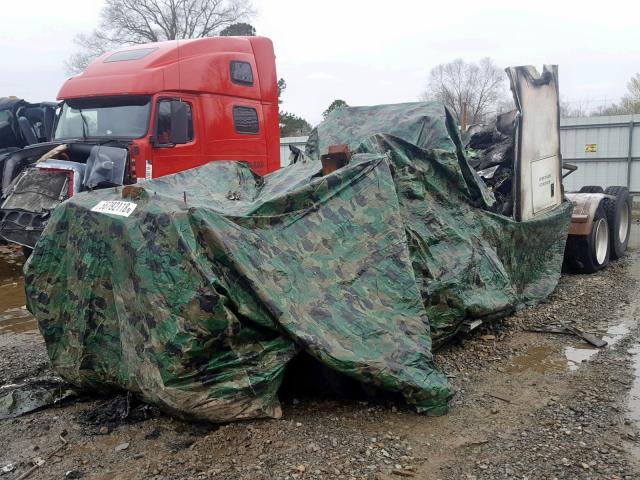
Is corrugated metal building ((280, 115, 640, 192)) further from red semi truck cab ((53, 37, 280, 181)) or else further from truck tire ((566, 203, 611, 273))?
→ red semi truck cab ((53, 37, 280, 181))

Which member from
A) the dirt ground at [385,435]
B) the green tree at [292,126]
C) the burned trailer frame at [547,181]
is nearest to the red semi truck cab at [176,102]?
the burned trailer frame at [547,181]

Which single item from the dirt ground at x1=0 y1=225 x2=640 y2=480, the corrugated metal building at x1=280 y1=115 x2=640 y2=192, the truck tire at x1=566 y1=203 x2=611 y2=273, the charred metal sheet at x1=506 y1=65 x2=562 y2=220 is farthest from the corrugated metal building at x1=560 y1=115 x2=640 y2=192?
the dirt ground at x1=0 y1=225 x2=640 y2=480

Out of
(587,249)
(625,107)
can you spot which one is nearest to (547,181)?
(587,249)

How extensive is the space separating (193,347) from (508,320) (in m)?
3.46

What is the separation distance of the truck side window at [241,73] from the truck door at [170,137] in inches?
35.5

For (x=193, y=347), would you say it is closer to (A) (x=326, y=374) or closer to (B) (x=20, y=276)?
(A) (x=326, y=374)

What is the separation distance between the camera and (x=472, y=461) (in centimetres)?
311

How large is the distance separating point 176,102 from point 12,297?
328 centimetres

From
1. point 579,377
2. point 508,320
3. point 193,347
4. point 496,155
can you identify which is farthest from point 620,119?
point 193,347

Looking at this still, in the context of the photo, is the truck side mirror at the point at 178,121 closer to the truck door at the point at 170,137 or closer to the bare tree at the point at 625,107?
the truck door at the point at 170,137

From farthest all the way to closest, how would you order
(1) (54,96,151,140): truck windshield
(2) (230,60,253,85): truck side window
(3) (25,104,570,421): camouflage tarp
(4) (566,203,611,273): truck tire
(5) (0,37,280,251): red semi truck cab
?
(2) (230,60,253,85): truck side window < (1) (54,96,151,140): truck windshield < (5) (0,37,280,251): red semi truck cab < (4) (566,203,611,273): truck tire < (3) (25,104,570,421): camouflage tarp

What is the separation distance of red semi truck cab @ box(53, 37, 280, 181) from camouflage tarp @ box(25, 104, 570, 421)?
12.3 ft

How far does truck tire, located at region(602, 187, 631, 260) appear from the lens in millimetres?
8258

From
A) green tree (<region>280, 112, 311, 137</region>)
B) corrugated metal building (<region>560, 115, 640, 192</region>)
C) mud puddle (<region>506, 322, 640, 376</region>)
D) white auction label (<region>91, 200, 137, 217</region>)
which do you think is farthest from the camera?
green tree (<region>280, 112, 311, 137</region>)
